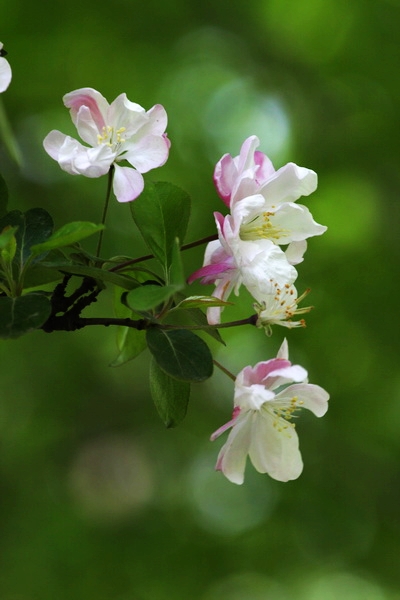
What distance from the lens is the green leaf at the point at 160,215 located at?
68cm

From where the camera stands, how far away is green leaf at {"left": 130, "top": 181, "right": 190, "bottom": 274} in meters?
0.68

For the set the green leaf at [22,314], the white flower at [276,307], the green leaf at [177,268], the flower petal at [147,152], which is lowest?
the white flower at [276,307]

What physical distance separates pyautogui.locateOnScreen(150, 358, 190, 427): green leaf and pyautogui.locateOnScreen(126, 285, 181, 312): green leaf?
104 millimetres

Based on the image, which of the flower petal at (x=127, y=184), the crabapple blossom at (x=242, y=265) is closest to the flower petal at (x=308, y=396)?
the crabapple blossom at (x=242, y=265)

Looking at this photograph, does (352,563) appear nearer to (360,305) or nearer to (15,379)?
(360,305)

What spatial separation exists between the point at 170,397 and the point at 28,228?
177mm

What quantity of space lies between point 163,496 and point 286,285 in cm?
342

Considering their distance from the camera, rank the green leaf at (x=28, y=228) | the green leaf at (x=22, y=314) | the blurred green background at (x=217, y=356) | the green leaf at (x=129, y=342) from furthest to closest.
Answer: the blurred green background at (x=217, y=356) < the green leaf at (x=129, y=342) < the green leaf at (x=28, y=228) < the green leaf at (x=22, y=314)

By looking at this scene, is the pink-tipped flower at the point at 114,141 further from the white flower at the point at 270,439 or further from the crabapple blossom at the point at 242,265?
the white flower at the point at 270,439

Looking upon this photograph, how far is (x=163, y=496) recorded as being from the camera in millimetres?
3941

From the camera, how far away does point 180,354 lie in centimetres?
60

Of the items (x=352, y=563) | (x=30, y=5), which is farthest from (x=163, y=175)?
(x=352, y=563)

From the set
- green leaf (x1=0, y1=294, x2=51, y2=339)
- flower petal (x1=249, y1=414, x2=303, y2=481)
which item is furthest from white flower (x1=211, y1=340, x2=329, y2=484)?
green leaf (x1=0, y1=294, x2=51, y2=339)

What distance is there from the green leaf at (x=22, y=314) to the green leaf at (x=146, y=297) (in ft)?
0.19
